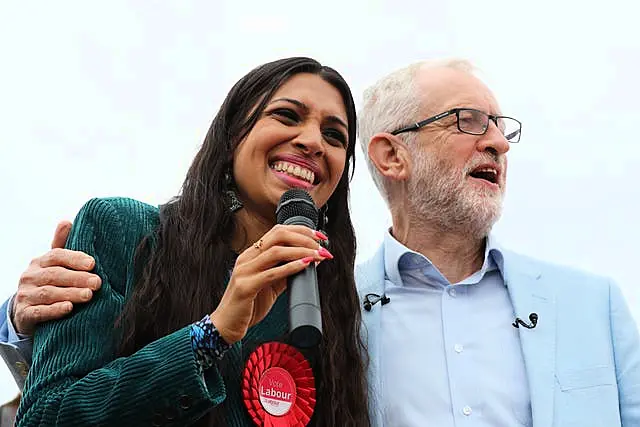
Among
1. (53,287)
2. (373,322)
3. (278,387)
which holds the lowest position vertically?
(373,322)

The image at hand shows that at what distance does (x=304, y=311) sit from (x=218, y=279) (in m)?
0.92

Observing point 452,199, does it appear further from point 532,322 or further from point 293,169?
point 293,169

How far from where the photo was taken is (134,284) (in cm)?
267

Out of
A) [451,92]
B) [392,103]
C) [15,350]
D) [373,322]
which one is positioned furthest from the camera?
[392,103]

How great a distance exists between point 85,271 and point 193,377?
0.56 metres

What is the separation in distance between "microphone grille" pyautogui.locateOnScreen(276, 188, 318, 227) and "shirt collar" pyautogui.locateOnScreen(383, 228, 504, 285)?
119 cm

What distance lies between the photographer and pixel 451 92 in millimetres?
4160

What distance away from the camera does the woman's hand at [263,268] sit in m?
2.18

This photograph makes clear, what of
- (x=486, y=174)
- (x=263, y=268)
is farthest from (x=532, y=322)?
(x=263, y=268)

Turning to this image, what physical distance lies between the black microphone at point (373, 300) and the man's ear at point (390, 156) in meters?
0.74

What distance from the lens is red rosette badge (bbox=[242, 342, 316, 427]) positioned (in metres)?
2.73

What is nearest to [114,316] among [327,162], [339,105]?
[327,162]

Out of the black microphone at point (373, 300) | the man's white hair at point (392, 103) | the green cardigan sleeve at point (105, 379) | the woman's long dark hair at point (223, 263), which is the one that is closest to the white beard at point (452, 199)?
the man's white hair at point (392, 103)

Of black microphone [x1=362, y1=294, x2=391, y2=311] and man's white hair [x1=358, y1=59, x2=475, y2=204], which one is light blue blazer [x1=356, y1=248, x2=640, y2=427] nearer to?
black microphone [x1=362, y1=294, x2=391, y2=311]
